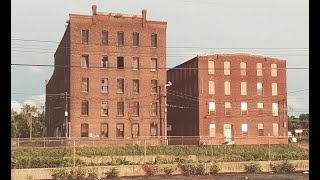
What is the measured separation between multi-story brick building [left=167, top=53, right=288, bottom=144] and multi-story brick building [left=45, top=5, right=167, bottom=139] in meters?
6.08

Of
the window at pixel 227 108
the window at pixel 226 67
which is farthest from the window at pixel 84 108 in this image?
the window at pixel 226 67

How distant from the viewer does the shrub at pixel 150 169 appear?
24172 mm

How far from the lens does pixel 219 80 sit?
55.6m

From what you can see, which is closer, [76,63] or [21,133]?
→ [76,63]

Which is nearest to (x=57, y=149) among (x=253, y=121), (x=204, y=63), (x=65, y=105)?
(x=65, y=105)

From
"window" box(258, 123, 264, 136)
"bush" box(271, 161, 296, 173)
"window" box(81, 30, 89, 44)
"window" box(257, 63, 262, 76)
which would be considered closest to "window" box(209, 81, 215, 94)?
"window" box(257, 63, 262, 76)

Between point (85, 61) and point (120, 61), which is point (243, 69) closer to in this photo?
point (120, 61)

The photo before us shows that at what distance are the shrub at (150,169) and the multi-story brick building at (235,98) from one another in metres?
30.1

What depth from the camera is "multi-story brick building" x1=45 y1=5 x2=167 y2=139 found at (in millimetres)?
49688

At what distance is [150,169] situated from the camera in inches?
955

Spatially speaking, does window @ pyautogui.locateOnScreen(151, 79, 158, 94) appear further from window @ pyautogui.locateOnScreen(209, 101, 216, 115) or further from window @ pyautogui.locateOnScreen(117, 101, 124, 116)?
window @ pyautogui.locateOnScreen(209, 101, 216, 115)

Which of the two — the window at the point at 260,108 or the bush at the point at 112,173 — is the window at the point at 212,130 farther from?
the bush at the point at 112,173
